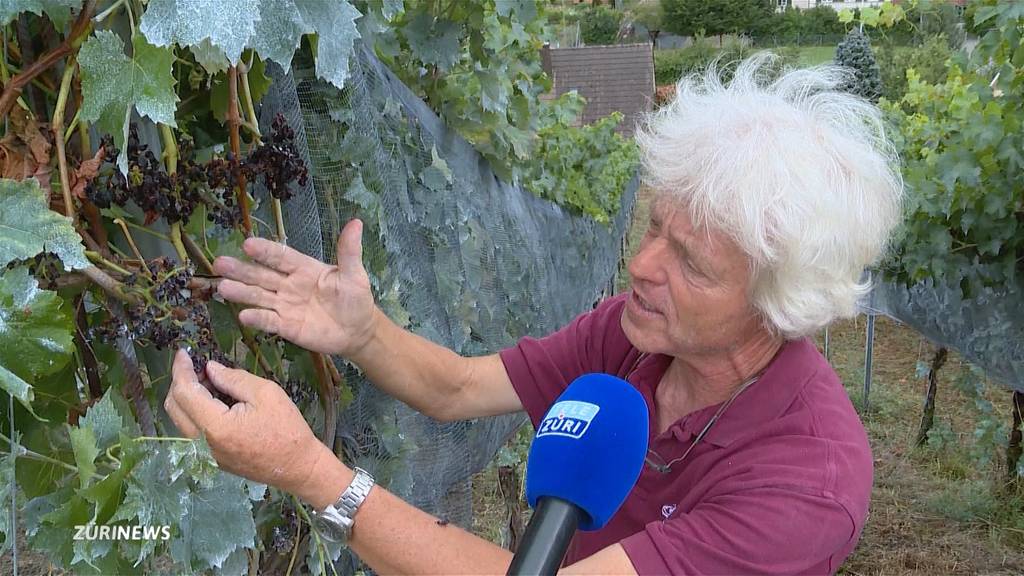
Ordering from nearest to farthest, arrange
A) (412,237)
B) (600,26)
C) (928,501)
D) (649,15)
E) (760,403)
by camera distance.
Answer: (760,403) → (412,237) → (928,501) → (600,26) → (649,15)

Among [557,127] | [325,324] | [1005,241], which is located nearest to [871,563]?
[1005,241]

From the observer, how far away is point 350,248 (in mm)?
1561

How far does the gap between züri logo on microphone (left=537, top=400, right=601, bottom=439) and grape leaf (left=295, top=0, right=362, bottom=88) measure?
516mm

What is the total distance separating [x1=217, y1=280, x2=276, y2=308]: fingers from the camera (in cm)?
132

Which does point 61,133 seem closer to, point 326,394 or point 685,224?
point 326,394

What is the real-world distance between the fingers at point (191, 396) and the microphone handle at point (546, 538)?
1.45ft

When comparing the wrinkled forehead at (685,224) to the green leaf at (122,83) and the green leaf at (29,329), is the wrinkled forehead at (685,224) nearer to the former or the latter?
the green leaf at (122,83)

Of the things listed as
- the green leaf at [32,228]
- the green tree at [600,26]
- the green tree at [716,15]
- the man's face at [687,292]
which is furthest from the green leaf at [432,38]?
the green tree at [716,15]

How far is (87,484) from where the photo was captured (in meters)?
1.04

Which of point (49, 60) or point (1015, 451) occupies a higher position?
point (49, 60)

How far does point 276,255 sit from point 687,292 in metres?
0.73

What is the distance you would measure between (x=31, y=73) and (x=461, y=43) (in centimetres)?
178

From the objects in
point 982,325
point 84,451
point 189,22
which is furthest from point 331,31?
point 982,325

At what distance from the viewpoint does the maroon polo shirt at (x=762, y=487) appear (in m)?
1.43
